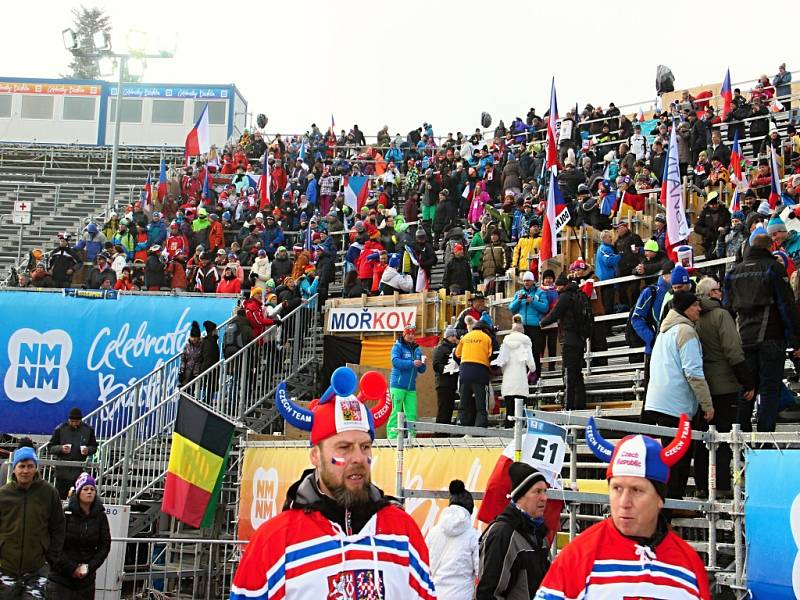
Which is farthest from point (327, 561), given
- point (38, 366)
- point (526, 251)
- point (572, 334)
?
point (38, 366)

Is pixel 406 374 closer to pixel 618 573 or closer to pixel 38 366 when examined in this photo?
pixel 38 366

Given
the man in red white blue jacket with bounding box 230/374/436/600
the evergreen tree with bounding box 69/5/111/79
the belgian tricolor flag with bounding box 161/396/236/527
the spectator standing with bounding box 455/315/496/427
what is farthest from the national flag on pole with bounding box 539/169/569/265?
the evergreen tree with bounding box 69/5/111/79

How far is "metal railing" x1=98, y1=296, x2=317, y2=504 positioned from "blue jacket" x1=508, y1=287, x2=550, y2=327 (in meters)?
4.73

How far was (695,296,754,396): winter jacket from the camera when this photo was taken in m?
9.45

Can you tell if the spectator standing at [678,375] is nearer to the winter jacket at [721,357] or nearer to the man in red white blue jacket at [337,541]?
the winter jacket at [721,357]

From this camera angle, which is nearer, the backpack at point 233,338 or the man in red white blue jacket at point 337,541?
the man in red white blue jacket at point 337,541

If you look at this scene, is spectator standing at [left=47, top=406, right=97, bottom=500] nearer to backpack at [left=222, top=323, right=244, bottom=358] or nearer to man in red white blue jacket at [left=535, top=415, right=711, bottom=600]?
backpack at [left=222, top=323, right=244, bottom=358]

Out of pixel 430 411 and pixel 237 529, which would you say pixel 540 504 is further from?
pixel 430 411

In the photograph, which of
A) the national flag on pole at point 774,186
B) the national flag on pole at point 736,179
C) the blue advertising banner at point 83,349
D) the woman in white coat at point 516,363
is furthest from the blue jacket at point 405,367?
A: the blue advertising banner at point 83,349

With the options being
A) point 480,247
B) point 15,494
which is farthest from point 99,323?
point 15,494

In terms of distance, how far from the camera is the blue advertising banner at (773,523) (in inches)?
311

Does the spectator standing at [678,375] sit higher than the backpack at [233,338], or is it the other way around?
the backpack at [233,338]

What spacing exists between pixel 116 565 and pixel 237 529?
1607mm

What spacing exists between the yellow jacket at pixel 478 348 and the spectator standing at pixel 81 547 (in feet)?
17.0
